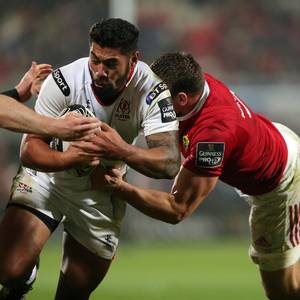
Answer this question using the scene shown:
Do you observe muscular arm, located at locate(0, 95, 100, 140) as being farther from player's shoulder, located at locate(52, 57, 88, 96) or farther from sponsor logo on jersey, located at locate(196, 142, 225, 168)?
sponsor logo on jersey, located at locate(196, 142, 225, 168)

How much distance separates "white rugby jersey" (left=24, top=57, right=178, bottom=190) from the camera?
571cm

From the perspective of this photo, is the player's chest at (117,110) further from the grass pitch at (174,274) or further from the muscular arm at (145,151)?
the grass pitch at (174,274)

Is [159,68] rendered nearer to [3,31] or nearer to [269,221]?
[269,221]

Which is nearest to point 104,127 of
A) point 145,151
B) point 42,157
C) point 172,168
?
point 145,151

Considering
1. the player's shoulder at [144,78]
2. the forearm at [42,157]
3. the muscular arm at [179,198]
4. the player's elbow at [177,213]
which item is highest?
the player's shoulder at [144,78]

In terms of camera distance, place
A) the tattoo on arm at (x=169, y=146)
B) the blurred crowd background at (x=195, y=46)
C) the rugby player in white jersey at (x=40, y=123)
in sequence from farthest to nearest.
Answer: the blurred crowd background at (x=195, y=46) → the tattoo on arm at (x=169, y=146) → the rugby player in white jersey at (x=40, y=123)

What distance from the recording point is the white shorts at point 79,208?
605 cm

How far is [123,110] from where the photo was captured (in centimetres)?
580

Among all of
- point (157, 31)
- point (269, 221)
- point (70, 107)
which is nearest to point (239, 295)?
point (269, 221)

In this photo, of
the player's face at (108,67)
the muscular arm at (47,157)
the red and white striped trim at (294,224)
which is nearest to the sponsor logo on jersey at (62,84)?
the player's face at (108,67)

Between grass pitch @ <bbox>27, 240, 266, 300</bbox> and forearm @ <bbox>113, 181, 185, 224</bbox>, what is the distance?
2287 millimetres

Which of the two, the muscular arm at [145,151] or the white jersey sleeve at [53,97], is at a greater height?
the white jersey sleeve at [53,97]

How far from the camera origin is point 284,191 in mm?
6883

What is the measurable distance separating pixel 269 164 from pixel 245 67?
28.6 ft
